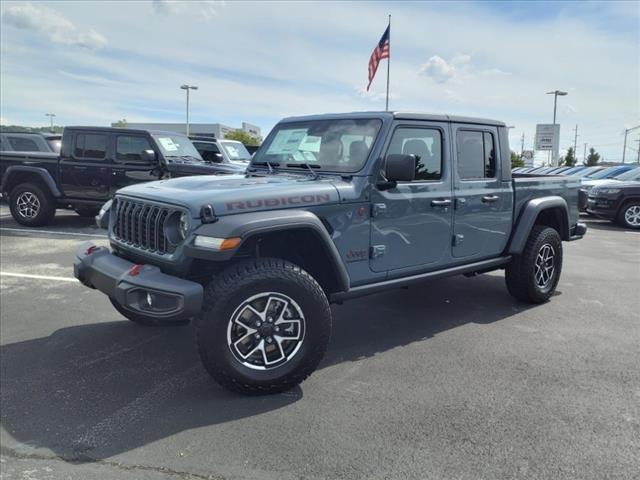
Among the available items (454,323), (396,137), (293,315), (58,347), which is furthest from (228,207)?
(454,323)

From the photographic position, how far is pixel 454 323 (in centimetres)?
490

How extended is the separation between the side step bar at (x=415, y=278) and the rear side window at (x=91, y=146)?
299 inches

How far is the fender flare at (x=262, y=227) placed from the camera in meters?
3.13

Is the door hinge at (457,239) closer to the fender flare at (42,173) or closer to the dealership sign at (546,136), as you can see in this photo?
the fender flare at (42,173)

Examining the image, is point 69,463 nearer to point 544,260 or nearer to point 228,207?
point 228,207

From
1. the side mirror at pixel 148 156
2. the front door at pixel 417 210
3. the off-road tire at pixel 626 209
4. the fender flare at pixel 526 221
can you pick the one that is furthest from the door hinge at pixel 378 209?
the off-road tire at pixel 626 209

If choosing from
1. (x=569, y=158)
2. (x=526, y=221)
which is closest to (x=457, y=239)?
(x=526, y=221)

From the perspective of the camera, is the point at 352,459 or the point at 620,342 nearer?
the point at 352,459

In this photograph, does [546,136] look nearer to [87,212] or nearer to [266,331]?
[87,212]

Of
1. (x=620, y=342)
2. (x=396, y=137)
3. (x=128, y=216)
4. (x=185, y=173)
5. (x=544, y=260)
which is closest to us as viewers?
(x=128, y=216)

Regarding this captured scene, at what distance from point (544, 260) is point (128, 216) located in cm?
413

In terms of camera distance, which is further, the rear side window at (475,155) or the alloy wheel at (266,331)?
the rear side window at (475,155)

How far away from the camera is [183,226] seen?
10.9ft

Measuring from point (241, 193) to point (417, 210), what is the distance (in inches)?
59.7
